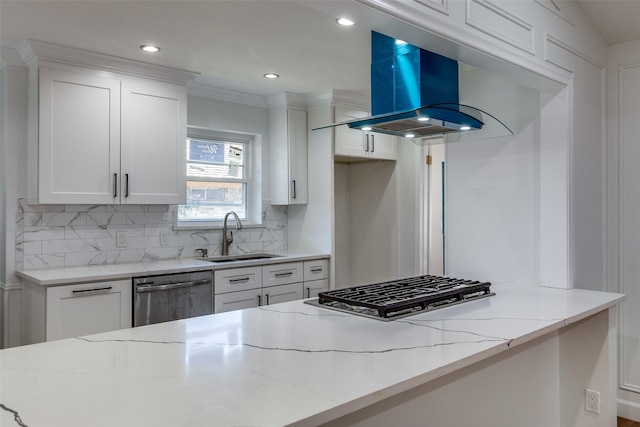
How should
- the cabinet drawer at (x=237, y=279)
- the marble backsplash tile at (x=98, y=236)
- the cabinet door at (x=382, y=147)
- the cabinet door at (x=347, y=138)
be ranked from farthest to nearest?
the cabinet door at (x=382, y=147) < the cabinet door at (x=347, y=138) < the cabinet drawer at (x=237, y=279) < the marble backsplash tile at (x=98, y=236)

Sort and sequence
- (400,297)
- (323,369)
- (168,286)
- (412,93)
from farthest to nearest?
(168,286), (412,93), (400,297), (323,369)

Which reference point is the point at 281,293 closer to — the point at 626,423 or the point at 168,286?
the point at 168,286

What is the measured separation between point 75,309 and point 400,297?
2094 millimetres

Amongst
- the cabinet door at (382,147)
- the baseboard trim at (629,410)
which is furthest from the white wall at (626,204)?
the cabinet door at (382,147)

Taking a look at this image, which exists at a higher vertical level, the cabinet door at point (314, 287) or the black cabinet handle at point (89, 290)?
the black cabinet handle at point (89, 290)

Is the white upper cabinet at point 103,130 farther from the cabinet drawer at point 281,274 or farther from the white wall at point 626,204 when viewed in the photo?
the white wall at point 626,204

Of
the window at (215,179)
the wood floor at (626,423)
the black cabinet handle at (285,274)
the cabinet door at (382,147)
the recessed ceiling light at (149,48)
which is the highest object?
the recessed ceiling light at (149,48)

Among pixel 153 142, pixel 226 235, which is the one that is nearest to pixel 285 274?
pixel 226 235

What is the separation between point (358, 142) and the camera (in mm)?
4629

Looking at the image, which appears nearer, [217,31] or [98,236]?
[217,31]

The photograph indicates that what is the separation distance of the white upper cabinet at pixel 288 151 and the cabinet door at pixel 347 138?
0.34 metres

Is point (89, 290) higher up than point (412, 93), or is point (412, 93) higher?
point (412, 93)

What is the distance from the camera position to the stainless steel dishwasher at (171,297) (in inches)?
128

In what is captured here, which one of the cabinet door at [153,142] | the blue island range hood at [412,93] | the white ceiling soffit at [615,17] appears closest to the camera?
the blue island range hood at [412,93]
